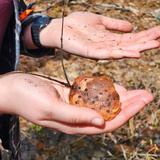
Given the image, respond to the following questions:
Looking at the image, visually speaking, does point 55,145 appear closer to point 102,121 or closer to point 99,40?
point 99,40

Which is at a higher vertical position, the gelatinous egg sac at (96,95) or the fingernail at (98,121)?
the fingernail at (98,121)

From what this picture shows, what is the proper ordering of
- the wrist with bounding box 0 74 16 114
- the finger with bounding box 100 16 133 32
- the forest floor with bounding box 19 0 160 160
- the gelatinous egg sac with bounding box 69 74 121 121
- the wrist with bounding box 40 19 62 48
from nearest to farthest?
the wrist with bounding box 0 74 16 114 → the gelatinous egg sac with bounding box 69 74 121 121 → the wrist with bounding box 40 19 62 48 → the finger with bounding box 100 16 133 32 → the forest floor with bounding box 19 0 160 160

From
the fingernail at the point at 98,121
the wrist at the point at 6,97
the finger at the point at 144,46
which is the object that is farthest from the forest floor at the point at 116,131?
the fingernail at the point at 98,121

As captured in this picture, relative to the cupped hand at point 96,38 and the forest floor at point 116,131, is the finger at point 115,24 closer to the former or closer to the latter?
the cupped hand at point 96,38

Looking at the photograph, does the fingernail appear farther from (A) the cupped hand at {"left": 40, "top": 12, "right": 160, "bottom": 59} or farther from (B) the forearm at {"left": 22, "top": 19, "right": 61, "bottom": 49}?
(B) the forearm at {"left": 22, "top": 19, "right": 61, "bottom": 49}

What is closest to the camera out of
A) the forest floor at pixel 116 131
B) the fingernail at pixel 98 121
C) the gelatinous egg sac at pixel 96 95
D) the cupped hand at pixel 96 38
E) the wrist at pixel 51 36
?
the fingernail at pixel 98 121

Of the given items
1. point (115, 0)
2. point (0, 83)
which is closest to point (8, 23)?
point (0, 83)

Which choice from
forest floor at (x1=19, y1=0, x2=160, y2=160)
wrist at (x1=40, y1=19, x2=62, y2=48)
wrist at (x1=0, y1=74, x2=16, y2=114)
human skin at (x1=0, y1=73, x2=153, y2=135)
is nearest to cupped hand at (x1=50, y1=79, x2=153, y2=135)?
human skin at (x1=0, y1=73, x2=153, y2=135)

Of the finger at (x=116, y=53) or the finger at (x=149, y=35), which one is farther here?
the finger at (x=149, y=35)
